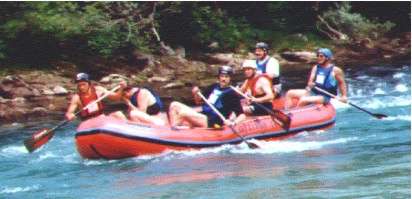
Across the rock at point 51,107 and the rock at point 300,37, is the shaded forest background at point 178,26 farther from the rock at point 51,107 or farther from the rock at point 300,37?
the rock at point 51,107

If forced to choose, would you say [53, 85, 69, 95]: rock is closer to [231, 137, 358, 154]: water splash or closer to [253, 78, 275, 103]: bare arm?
[253, 78, 275, 103]: bare arm

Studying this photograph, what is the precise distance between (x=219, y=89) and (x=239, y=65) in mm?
12692

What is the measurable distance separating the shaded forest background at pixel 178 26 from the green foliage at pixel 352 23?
0.03 m

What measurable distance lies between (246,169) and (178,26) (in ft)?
54.4

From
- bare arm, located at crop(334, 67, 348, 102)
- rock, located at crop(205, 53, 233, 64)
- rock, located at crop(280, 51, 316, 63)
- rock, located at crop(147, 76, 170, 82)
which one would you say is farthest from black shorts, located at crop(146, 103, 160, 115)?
rock, located at crop(280, 51, 316, 63)

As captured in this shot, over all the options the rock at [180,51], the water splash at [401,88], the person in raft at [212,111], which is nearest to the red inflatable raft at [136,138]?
the person in raft at [212,111]

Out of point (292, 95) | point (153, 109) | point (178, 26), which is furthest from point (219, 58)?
point (153, 109)

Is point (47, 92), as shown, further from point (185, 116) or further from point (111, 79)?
point (185, 116)

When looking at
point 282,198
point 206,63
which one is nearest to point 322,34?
point 206,63

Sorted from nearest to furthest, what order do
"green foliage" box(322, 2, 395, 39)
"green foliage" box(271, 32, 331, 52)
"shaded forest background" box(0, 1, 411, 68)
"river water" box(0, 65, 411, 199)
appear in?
"river water" box(0, 65, 411, 199)
"shaded forest background" box(0, 1, 411, 68)
"green foliage" box(271, 32, 331, 52)
"green foliage" box(322, 2, 395, 39)

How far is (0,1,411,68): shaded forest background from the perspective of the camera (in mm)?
21297

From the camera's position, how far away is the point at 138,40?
2238 cm

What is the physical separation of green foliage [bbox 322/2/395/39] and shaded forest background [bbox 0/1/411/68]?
32mm

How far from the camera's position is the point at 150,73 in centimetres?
2181
